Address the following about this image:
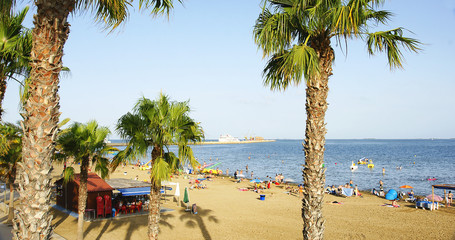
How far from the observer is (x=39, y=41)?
4.06 m

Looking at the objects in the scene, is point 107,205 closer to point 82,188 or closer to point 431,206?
point 82,188

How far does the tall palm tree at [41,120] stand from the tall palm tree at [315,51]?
3.89 meters

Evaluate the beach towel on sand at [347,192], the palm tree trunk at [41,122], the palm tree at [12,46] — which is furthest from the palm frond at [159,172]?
the beach towel on sand at [347,192]

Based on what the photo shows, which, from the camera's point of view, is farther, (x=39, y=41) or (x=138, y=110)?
(x=138, y=110)

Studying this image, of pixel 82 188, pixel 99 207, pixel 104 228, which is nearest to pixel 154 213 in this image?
pixel 82 188

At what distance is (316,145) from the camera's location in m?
6.45

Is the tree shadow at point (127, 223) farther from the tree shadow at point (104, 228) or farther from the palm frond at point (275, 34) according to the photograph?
the palm frond at point (275, 34)

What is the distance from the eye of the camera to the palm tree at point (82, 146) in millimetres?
12461

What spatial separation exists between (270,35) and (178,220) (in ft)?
48.6

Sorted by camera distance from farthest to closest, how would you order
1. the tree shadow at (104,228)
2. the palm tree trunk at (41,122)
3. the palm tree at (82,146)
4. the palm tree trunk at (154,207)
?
the tree shadow at (104,228), the palm tree at (82,146), the palm tree trunk at (154,207), the palm tree trunk at (41,122)

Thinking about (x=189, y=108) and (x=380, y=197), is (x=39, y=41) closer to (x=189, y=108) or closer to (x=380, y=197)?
(x=189, y=108)

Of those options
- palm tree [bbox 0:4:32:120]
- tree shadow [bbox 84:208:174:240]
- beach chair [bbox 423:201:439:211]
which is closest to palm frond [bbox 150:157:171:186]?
palm tree [bbox 0:4:32:120]

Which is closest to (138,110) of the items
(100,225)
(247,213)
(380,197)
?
(100,225)

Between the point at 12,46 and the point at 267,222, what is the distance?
16950 mm
